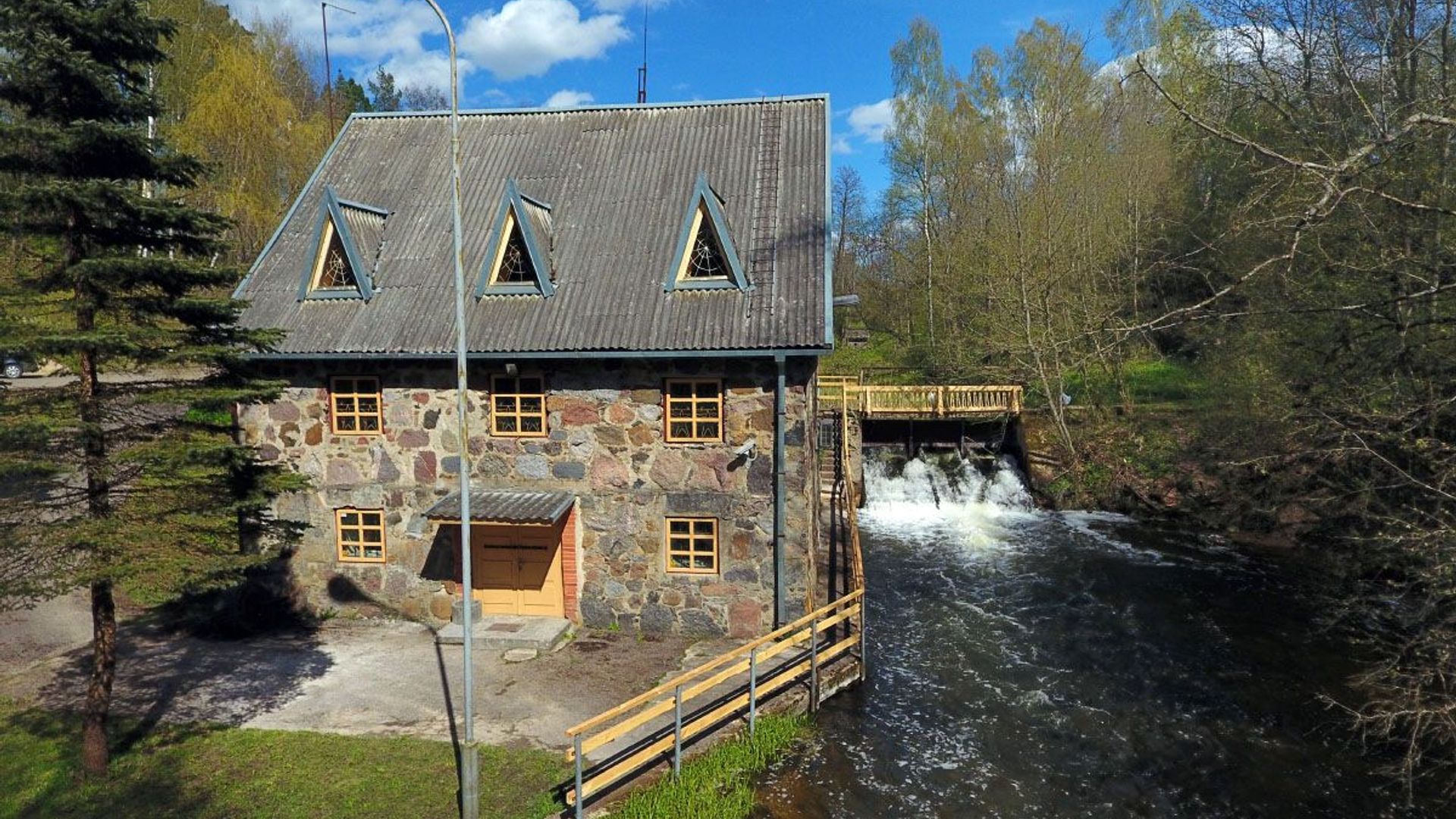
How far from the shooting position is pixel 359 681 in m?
12.0

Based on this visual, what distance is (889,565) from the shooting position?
19.5m

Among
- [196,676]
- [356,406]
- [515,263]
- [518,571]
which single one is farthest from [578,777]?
[515,263]

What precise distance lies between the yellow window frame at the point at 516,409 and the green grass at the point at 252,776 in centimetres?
531

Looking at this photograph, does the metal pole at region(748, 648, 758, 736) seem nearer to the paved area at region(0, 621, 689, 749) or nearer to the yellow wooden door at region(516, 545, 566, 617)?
the paved area at region(0, 621, 689, 749)

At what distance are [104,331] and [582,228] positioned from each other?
8490mm

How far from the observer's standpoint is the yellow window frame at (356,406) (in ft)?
46.8

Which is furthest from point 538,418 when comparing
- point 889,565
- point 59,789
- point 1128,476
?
point 1128,476

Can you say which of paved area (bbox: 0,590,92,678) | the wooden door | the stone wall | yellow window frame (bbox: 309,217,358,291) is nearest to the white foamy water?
the stone wall

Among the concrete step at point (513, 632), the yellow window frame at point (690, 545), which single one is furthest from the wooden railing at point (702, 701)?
the concrete step at point (513, 632)

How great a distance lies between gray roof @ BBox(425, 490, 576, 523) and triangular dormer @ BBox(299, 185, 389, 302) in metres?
4.33

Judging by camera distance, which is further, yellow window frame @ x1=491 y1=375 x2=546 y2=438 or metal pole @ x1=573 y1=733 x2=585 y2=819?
yellow window frame @ x1=491 y1=375 x2=546 y2=438

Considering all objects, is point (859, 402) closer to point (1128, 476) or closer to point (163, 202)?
point (1128, 476)

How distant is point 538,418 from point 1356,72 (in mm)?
16643

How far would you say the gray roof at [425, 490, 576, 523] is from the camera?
12.8m
